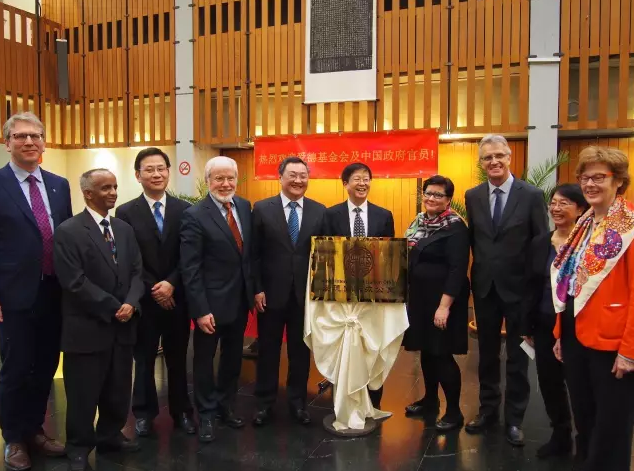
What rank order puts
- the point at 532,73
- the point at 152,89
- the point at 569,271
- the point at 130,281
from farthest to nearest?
the point at 152,89, the point at 532,73, the point at 130,281, the point at 569,271

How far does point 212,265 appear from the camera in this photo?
281 centimetres

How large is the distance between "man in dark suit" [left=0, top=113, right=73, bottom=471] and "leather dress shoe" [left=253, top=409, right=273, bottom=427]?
1062mm

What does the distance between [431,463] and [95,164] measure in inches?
306

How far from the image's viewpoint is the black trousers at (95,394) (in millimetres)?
2459

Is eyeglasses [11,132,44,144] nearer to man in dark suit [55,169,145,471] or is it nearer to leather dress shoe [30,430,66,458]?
man in dark suit [55,169,145,471]

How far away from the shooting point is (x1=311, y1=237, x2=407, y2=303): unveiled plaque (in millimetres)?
2790

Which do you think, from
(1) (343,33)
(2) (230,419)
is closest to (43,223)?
(2) (230,419)

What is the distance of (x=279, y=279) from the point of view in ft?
9.61

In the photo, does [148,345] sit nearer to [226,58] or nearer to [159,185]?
[159,185]

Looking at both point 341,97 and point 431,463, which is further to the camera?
point 341,97

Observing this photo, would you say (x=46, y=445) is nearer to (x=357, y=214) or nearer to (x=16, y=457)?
(x=16, y=457)

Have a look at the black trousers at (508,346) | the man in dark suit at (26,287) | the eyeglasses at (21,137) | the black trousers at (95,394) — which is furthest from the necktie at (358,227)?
the eyeglasses at (21,137)

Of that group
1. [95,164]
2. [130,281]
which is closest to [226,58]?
[95,164]

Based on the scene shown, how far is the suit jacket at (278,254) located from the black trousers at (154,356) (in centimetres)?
52
